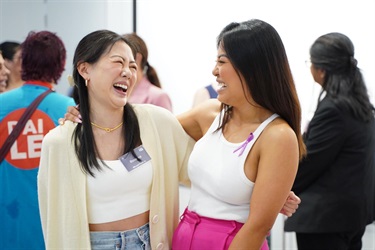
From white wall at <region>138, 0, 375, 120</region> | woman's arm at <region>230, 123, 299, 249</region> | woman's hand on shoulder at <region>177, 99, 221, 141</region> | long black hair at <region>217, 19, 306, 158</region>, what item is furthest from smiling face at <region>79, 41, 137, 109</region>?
white wall at <region>138, 0, 375, 120</region>

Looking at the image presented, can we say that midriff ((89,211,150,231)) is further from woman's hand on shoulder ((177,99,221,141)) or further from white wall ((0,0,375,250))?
white wall ((0,0,375,250))

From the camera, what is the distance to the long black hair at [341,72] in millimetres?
2930

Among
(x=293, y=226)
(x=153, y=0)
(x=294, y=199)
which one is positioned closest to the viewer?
(x=294, y=199)

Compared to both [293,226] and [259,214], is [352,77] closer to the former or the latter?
[293,226]

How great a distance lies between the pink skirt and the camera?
6.37 feet

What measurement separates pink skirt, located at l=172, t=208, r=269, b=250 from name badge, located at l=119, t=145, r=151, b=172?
0.24 metres

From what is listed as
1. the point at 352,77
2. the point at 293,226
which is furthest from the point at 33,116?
the point at 352,77

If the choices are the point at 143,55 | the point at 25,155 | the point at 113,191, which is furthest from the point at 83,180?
the point at 143,55

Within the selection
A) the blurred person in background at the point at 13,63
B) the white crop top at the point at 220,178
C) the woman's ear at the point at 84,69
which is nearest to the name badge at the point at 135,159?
the white crop top at the point at 220,178

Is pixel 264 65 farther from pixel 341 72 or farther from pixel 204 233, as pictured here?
pixel 341 72

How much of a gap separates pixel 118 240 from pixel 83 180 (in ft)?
0.77

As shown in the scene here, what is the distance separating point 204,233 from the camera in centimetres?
198

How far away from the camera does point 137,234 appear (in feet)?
6.84

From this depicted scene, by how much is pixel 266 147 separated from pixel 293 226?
1.25m
